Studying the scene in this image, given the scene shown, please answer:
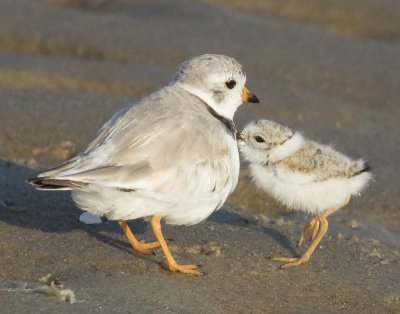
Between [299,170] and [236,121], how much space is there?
224 cm

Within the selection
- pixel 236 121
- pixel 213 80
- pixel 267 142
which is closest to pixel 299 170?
pixel 267 142

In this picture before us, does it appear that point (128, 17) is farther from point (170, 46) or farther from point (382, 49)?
point (382, 49)

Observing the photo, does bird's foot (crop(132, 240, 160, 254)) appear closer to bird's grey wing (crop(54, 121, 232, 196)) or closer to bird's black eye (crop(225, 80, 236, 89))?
bird's grey wing (crop(54, 121, 232, 196))

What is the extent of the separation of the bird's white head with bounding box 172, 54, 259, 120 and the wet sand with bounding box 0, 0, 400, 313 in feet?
2.58

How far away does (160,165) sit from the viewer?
175 inches

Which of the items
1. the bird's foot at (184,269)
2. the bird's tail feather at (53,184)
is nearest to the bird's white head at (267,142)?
the bird's foot at (184,269)

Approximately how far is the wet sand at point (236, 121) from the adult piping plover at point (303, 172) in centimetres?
26

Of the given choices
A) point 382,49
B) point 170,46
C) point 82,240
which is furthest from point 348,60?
point 82,240

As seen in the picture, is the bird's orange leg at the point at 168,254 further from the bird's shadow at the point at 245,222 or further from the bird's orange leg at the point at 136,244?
the bird's shadow at the point at 245,222

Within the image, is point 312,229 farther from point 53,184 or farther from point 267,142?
point 53,184

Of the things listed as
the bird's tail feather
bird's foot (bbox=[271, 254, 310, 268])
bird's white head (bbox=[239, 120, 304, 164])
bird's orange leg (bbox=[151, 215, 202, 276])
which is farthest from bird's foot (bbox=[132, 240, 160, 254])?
bird's white head (bbox=[239, 120, 304, 164])

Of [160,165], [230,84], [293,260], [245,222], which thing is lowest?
[245,222]

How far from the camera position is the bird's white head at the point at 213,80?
5.04 metres

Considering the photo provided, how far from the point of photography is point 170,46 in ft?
29.6
